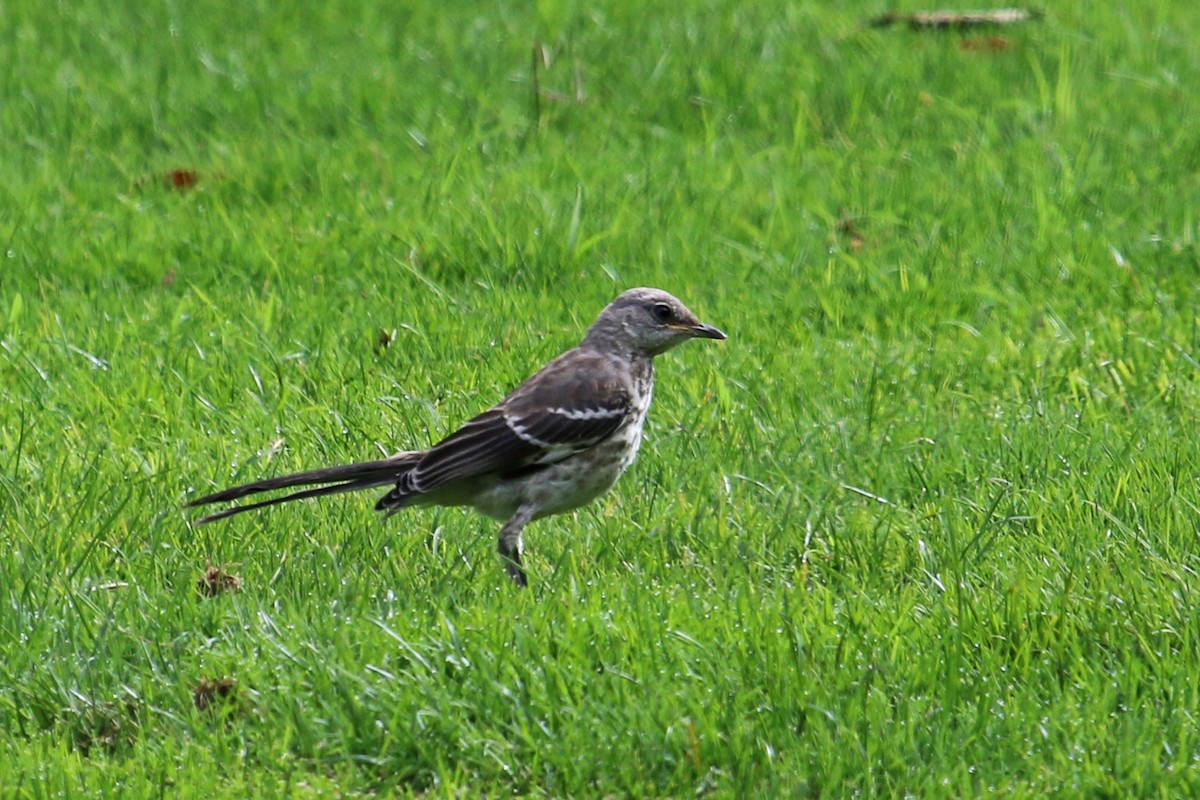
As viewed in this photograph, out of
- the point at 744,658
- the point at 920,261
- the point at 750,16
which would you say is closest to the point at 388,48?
the point at 750,16

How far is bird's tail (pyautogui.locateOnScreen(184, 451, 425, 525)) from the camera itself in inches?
217

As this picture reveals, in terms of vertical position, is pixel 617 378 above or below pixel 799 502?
above

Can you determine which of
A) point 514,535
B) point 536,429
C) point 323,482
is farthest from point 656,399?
point 323,482

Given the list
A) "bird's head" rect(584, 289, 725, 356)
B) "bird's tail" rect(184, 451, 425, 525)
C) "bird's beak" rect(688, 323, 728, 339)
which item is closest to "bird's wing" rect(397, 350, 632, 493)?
"bird's tail" rect(184, 451, 425, 525)

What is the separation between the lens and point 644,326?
6.42 meters

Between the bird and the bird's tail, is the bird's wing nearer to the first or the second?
the bird

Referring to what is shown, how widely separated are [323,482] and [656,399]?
1911 mm

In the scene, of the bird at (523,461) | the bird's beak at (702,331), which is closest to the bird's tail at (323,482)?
the bird at (523,461)

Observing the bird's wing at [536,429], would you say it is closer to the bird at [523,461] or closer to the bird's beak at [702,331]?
the bird at [523,461]

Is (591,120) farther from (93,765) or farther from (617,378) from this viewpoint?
(93,765)

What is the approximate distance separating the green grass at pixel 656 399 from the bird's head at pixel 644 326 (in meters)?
0.49

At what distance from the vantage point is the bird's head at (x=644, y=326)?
6426 millimetres

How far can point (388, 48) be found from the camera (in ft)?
35.7

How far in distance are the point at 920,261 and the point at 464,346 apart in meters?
2.33
